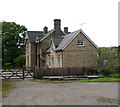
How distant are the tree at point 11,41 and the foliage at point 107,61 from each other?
101 ft

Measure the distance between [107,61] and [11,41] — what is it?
32868 millimetres

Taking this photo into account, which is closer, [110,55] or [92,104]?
[92,104]

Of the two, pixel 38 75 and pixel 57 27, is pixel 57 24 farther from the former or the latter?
pixel 38 75

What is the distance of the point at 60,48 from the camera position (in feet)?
95.5

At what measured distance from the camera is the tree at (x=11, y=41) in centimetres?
5056

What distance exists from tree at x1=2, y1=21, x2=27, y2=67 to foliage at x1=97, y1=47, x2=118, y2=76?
30841 mm

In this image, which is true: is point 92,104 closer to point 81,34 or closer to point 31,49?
point 81,34

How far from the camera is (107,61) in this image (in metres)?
24.7

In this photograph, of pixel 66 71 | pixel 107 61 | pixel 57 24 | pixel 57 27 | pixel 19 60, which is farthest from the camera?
pixel 19 60

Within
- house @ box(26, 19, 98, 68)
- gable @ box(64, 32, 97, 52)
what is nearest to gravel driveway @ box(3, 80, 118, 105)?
house @ box(26, 19, 98, 68)

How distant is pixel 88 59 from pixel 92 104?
20882 millimetres

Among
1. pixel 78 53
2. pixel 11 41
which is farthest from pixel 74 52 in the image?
pixel 11 41

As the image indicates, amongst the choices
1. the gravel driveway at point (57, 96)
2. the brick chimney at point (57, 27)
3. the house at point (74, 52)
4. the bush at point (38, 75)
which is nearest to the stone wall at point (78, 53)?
the house at point (74, 52)

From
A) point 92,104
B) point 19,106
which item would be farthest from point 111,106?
point 19,106
